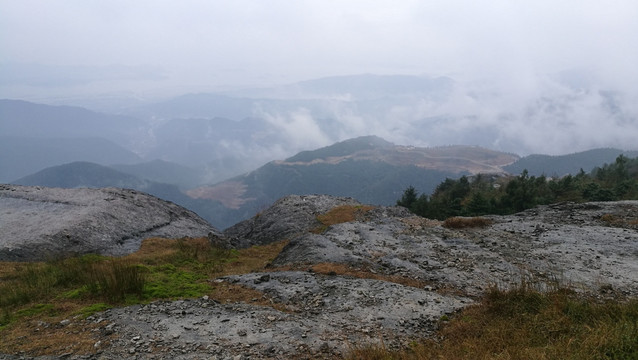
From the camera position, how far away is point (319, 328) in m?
8.19

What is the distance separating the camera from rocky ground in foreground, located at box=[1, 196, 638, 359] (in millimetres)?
7613

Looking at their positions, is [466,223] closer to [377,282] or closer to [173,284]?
[377,282]

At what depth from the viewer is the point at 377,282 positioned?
11633 millimetres

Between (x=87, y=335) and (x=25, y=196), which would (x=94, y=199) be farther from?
(x=87, y=335)

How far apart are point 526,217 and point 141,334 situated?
24.2 m

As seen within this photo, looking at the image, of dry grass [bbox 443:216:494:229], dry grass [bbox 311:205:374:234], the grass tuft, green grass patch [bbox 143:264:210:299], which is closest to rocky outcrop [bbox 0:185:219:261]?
the grass tuft

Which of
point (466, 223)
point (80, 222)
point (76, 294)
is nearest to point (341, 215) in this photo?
point (466, 223)

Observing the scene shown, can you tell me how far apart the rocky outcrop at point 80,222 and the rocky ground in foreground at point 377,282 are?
559 inches

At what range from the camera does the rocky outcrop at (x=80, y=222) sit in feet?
70.7

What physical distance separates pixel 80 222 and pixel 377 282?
23310 millimetres

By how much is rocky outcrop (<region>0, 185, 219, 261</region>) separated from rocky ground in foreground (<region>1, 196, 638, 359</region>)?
14190mm

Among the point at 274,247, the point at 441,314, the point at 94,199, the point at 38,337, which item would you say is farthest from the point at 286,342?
the point at 94,199

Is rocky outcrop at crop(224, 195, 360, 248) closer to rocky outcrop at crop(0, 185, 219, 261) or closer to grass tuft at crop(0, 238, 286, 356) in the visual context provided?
rocky outcrop at crop(0, 185, 219, 261)

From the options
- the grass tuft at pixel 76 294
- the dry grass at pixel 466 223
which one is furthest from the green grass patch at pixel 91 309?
the dry grass at pixel 466 223
